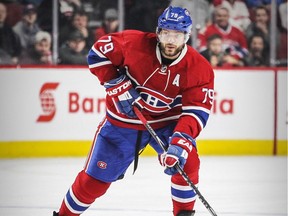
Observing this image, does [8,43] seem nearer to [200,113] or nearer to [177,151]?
[200,113]

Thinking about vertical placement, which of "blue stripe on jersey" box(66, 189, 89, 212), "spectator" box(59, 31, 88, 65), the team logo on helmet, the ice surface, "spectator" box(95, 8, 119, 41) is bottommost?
the ice surface

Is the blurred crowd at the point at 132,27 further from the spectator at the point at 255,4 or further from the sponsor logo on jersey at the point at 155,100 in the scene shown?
the sponsor logo on jersey at the point at 155,100

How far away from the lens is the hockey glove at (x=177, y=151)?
13.7 ft

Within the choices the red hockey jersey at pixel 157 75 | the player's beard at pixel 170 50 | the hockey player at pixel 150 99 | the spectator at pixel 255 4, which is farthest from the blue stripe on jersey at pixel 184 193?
the spectator at pixel 255 4

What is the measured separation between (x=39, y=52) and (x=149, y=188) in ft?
8.50

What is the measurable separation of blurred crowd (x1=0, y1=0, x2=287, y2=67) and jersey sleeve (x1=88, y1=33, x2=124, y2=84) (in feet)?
13.3

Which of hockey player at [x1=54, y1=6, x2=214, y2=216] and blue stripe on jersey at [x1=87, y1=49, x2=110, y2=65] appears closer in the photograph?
hockey player at [x1=54, y1=6, x2=214, y2=216]

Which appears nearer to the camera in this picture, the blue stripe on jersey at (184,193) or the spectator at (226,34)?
the blue stripe on jersey at (184,193)

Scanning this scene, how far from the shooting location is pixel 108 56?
4422 millimetres

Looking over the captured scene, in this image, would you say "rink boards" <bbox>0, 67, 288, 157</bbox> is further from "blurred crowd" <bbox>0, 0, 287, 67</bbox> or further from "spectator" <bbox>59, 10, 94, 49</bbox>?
"spectator" <bbox>59, 10, 94, 49</bbox>

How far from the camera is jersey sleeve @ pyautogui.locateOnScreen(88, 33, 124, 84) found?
4406 mm

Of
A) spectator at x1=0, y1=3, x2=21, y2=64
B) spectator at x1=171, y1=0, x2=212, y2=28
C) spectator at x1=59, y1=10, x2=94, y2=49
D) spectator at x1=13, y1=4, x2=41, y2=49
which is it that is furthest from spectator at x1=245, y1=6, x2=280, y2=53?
spectator at x1=0, y1=3, x2=21, y2=64

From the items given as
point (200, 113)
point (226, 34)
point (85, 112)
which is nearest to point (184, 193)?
point (200, 113)

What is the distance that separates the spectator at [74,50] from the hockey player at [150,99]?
4072 millimetres
